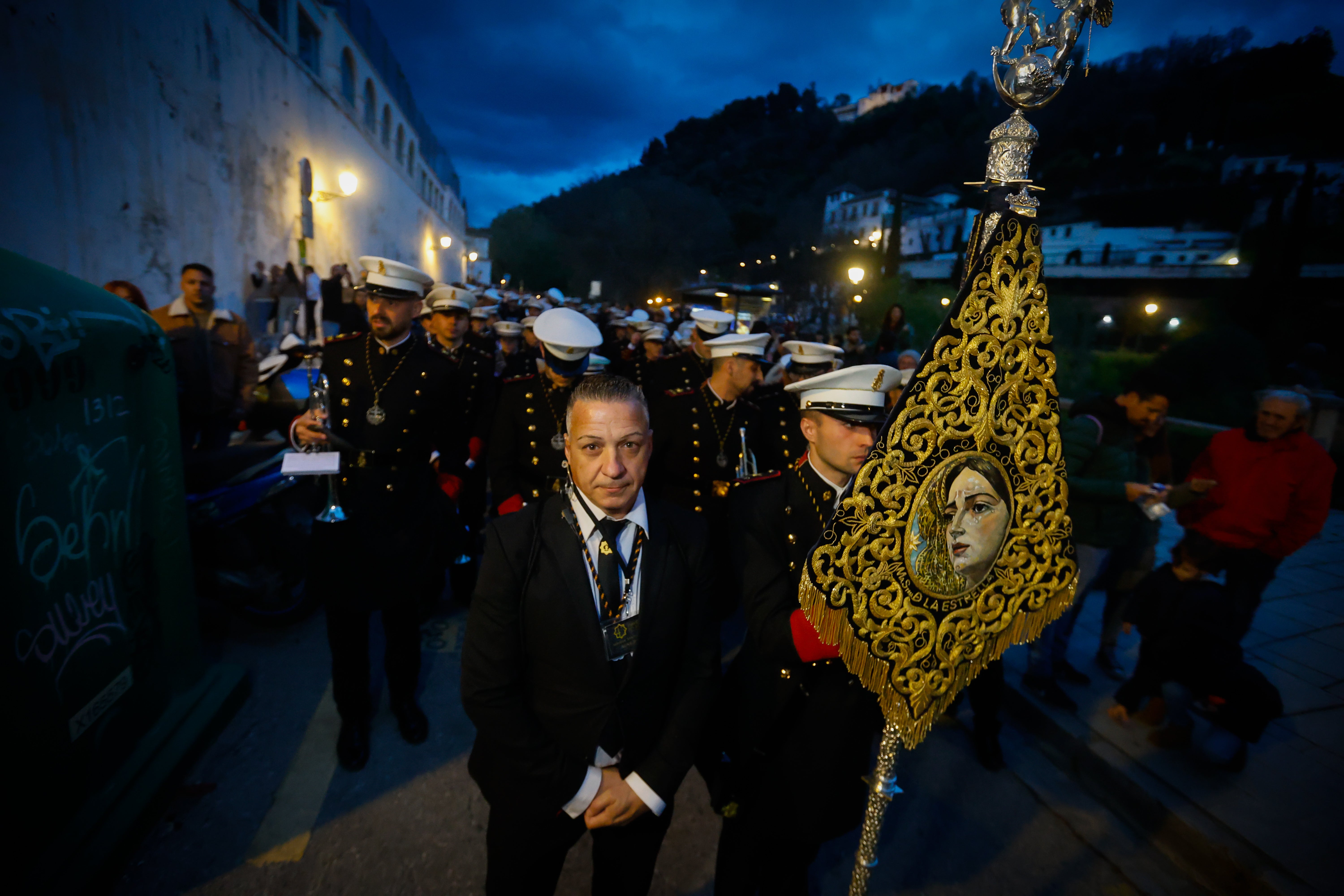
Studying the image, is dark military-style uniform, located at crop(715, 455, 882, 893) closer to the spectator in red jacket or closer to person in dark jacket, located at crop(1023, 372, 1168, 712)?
person in dark jacket, located at crop(1023, 372, 1168, 712)

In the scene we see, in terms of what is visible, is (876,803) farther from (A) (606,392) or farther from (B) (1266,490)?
(B) (1266,490)

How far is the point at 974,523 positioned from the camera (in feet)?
5.41

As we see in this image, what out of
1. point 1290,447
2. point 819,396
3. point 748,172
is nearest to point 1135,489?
point 1290,447

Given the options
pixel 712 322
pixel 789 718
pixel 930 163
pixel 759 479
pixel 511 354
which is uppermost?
pixel 930 163

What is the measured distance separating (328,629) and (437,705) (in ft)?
3.21

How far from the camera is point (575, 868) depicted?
2729mm

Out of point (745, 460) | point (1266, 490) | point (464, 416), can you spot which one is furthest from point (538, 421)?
point (1266, 490)

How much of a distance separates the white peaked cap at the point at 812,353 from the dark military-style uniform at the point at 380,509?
113 inches

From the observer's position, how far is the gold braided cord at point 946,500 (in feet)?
5.12

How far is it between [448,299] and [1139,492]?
6027 millimetres

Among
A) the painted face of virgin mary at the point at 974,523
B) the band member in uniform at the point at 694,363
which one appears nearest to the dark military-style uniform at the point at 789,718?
the painted face of virgin mary at the point at 974,523

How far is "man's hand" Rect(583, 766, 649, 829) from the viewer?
1.78m

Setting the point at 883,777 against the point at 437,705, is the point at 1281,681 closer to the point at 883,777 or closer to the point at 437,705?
the point at 883,777

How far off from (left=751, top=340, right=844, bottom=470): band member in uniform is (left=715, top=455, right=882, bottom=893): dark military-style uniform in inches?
89.9
